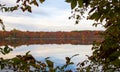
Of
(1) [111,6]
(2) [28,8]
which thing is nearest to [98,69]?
(2) [28,8]

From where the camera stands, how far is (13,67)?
5141 mm

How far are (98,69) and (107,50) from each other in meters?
1.40

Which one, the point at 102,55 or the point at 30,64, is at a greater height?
the point at 30,64

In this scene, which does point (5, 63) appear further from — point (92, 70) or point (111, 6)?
point (92, 70)

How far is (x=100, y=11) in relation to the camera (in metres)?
5.29

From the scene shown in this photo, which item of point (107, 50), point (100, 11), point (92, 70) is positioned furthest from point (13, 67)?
point (92, 70)

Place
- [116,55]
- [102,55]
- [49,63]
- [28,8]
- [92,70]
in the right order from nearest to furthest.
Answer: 1. [49,63]
2. [116,55]
3. [28,8]
4. [102,55]
5. [92,70]

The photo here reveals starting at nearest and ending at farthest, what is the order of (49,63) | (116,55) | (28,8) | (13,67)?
(49,63)
(13,67)
(116,55)
(28,8)

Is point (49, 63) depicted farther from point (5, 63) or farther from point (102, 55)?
point (102, 55)

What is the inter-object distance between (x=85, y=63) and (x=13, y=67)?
331cm

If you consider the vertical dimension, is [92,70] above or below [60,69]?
below

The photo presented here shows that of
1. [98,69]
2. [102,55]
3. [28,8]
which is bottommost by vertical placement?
[98,69]

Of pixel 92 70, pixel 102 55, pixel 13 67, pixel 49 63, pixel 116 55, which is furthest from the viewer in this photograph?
pixel 92 70

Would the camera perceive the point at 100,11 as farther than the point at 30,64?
Yes
